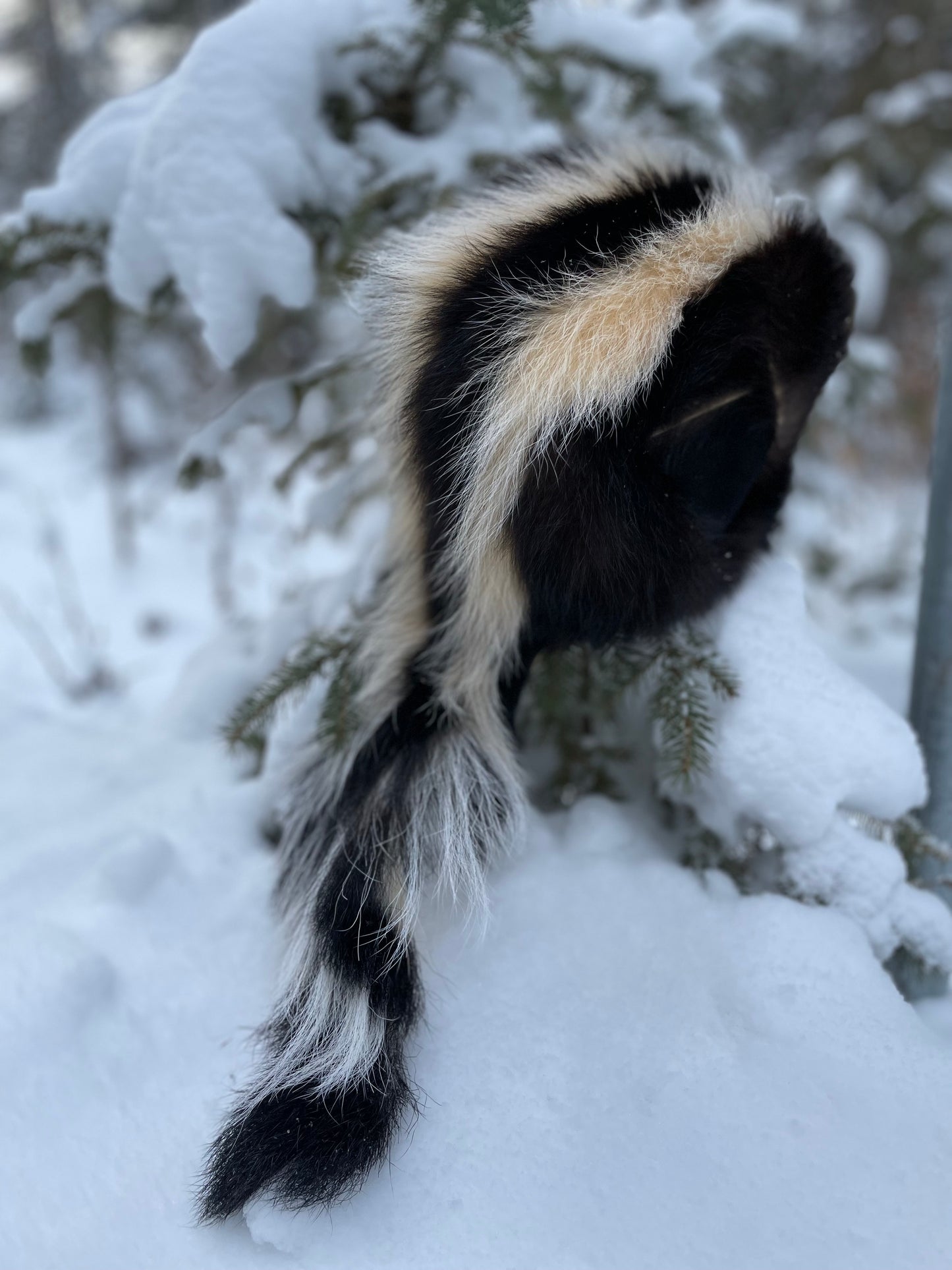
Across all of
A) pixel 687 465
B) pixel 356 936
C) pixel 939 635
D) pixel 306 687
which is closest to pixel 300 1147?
pixel 356 936

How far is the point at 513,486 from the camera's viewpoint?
102 cm

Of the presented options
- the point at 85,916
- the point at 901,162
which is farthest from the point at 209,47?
the point at 901,162

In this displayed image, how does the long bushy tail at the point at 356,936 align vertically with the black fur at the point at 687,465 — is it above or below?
below

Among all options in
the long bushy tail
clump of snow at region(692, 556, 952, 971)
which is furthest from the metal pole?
the long bushy tail

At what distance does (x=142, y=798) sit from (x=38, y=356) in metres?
0.89

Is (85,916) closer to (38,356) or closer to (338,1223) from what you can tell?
(338,1223)

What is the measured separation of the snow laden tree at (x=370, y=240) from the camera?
3.79 ft

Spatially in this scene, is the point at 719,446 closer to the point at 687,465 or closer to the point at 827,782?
the point at 687,465

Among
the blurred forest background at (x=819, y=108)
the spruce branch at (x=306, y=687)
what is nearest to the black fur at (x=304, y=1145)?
the spruce branch at (x=306, y=687)

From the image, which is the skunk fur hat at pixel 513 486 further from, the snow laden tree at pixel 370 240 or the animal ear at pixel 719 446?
the snow laden tree at pixel 370 240

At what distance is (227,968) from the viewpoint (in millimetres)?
1184

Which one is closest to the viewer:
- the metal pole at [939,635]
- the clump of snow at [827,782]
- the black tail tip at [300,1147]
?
the black tail tip at [300,1147]

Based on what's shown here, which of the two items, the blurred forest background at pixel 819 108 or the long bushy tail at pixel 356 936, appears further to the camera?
the blurred forest background at pixel 819 108

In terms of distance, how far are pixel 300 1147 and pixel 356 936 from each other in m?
0.23
